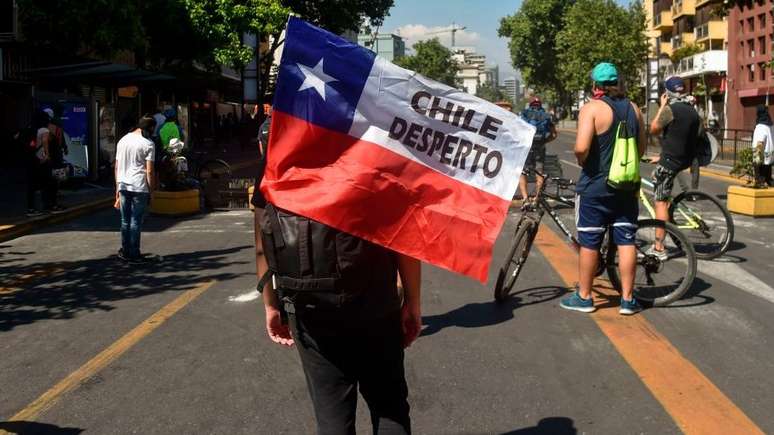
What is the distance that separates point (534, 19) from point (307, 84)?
91.2 m

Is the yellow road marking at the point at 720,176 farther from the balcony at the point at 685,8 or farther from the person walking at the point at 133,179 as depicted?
the balcony at the point at 685,8

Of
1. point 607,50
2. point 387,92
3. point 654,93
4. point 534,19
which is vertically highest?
point 534,19

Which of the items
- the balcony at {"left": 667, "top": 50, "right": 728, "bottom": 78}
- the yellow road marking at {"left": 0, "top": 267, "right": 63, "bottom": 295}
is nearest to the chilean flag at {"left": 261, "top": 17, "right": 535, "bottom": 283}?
the yellow road marking at {"left": 0, "top": 267, "right": 63, "bottom": 295}

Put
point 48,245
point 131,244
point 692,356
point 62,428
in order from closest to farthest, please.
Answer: point 62,428 → point 692,356 → point 131,244 → point 48,245

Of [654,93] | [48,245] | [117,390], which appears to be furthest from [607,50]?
[117,390]

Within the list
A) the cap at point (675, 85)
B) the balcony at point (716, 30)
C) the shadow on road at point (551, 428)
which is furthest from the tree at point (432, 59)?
the shadow on road at point (551, 428)

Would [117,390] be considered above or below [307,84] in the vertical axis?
below

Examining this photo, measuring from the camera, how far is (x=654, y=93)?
96.9ft

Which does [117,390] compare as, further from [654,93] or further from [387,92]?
[654,93]

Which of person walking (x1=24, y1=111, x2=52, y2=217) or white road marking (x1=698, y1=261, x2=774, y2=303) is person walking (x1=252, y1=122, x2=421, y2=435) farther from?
person walking (x1=24, y1=111, x2=52, y2=217)

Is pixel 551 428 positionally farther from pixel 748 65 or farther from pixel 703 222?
pixel 748 65

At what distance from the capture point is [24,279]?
8.21 metres

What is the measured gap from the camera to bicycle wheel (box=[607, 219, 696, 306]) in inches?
248

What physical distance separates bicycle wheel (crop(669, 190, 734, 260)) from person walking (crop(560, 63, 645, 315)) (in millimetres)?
2808
